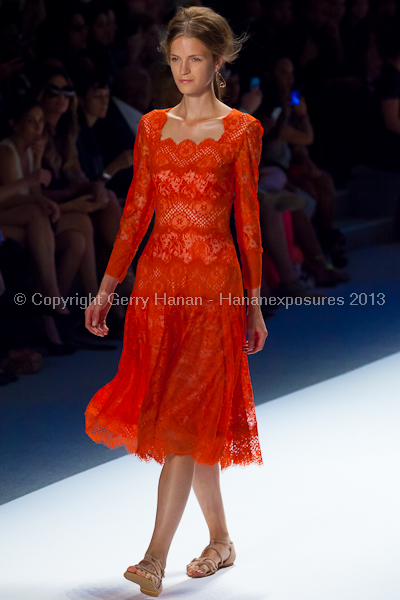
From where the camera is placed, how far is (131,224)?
2.23 m

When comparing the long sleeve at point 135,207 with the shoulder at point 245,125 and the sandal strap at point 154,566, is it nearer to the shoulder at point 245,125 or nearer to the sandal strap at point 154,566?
the shoulder at point 245,125

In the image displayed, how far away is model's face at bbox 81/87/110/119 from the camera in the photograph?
492 centimetres

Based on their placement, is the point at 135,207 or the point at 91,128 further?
the point at 91,128

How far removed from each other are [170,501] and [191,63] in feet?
Answer: 3.48

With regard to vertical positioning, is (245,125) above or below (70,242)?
above

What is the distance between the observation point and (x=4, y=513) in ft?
8.49

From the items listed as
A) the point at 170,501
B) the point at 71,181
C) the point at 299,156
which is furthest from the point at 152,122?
the point at 299,156

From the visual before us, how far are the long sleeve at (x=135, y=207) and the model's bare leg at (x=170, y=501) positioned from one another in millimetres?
511

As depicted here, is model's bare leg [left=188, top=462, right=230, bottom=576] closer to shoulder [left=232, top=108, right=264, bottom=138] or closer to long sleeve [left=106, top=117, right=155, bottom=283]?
long sleeve [left=106, top=117, right=155, bottom=283]

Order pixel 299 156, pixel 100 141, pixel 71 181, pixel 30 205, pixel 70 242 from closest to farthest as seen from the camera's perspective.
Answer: pixel 30 205 → pixel 70 242 → pixel 71 181 → pixel 100 141 → pixel 299 156

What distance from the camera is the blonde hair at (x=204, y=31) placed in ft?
6.88

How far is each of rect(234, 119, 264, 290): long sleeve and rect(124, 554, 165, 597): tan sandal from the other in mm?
715

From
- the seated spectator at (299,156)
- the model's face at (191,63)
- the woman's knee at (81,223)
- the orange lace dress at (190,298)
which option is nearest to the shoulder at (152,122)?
the orange lace dress at (190,298)

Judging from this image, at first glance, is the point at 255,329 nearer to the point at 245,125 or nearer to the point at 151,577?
the point at 245,125
